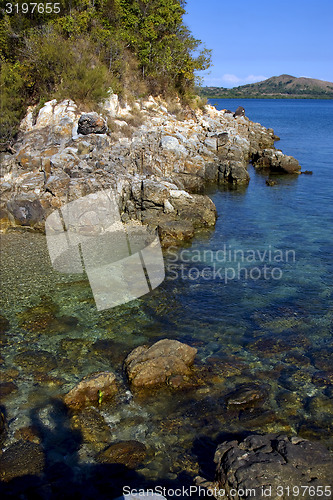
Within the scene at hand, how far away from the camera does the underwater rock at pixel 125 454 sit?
24.5 ft

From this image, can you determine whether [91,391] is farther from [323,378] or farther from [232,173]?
[232,173]

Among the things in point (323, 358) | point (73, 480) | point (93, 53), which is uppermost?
point (93, 53)

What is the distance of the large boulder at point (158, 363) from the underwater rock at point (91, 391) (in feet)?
1.91

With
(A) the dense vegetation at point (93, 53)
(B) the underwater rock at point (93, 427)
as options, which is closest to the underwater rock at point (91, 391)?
(B) the underwater rock at point (93, 427)

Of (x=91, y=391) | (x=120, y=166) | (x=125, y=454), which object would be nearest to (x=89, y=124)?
(x=120, y=166)

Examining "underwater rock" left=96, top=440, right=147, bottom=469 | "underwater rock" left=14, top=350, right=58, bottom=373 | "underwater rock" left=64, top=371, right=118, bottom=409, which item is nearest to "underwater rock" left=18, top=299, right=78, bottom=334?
"underwater rock" left=14, top=350, right=58, bottom=373

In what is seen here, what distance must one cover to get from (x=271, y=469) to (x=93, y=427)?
3753mm

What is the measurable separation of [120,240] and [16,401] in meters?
9.86

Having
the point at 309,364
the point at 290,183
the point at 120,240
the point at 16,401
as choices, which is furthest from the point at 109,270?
the point at 290,183

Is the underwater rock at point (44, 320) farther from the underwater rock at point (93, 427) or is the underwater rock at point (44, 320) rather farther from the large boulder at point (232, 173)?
the large boulder at point (232, 173)

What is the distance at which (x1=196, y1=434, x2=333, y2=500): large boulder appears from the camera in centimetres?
587

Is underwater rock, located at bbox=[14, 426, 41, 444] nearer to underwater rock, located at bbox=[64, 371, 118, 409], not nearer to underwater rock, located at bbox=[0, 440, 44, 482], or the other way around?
underwater rock, located at bbox=[0, 440, 44, 482]

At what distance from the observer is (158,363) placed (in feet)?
32.3

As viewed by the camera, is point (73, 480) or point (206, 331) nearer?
point (73, 480)
